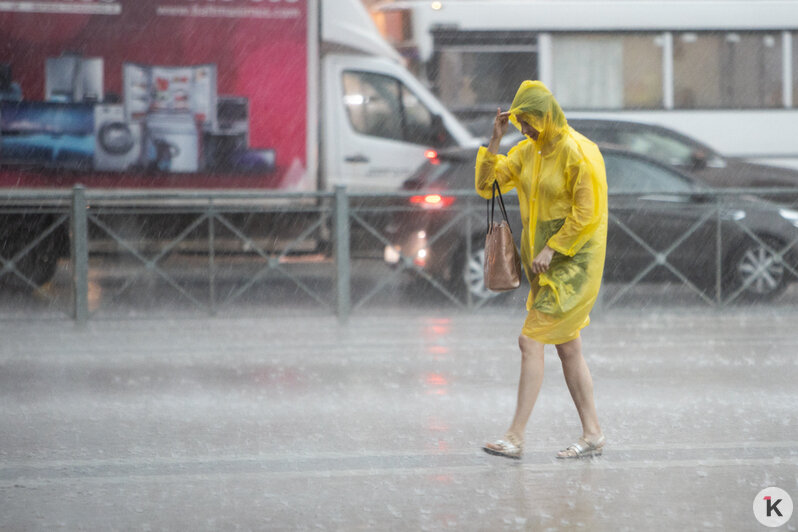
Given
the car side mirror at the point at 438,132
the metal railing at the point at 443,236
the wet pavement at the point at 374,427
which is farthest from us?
the car side mirror at the point at 438,132

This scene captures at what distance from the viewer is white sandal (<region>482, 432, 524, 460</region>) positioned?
566 cm

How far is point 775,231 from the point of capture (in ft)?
38.8

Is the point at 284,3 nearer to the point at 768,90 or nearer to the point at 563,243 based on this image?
the point at 768,90

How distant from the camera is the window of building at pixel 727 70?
16.6m

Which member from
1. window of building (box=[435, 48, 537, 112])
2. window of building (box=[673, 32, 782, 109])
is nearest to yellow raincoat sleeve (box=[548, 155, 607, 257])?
window of building (box=[435, 48, 537, 112])

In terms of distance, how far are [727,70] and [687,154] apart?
295cm

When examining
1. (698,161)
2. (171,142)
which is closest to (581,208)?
(171,142)

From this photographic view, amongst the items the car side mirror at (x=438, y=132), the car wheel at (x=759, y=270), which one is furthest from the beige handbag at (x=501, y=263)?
the car side mirror at (x=438, y=132)

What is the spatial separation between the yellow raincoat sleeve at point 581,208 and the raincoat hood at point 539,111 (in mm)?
199

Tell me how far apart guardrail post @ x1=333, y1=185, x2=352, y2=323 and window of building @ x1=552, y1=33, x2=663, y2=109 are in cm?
630

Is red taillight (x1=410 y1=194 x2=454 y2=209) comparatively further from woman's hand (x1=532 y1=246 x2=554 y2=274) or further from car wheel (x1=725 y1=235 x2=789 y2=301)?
woman's hand (x1=532 y1=246 x2=554 y2=274)

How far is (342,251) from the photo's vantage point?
1085 cm

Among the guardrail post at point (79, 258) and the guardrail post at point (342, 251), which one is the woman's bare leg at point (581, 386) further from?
the guardrail post at point (79, 258)

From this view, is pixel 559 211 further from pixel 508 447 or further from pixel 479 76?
pixel 479 76
